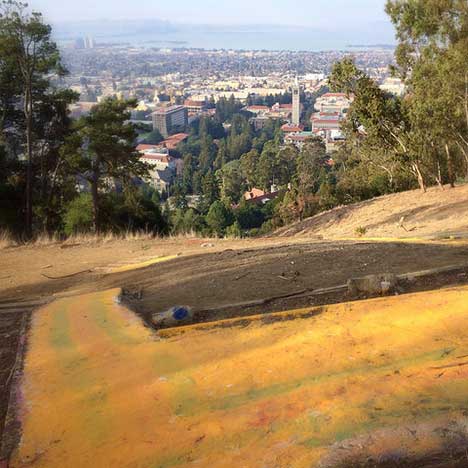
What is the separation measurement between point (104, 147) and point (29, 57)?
3038 mm

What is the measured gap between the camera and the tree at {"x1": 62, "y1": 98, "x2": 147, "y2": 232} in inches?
583

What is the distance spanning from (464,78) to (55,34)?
34.4 ft

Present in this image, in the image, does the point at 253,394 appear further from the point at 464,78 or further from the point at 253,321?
the point at 464,78

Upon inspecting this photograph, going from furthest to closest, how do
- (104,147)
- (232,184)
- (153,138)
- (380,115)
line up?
(153,138) → (232,184) → (380,115) → (104,147)

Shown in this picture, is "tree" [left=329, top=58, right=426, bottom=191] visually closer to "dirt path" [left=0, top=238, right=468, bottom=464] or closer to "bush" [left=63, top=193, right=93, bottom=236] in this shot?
"bush" [left=63, top=193, right=93, bottom=236]

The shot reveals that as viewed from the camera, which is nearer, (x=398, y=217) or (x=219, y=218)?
(x=398, y=217)

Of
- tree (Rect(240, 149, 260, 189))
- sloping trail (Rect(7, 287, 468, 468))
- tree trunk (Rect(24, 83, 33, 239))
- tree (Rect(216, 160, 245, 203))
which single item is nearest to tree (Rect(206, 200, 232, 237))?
tree (Rect(216, 160, 245, 203))

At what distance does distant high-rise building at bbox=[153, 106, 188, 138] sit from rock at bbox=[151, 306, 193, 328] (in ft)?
317

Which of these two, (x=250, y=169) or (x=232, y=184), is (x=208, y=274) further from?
(x=250, y=169)

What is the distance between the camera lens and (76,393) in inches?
128

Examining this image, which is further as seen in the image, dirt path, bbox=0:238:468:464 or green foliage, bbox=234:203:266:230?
green foliage, bbox=234:203:266:230

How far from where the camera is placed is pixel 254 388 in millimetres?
3102

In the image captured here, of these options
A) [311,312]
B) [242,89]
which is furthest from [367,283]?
[242,89]

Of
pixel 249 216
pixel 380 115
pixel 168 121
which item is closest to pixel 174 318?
pixel 380 115
